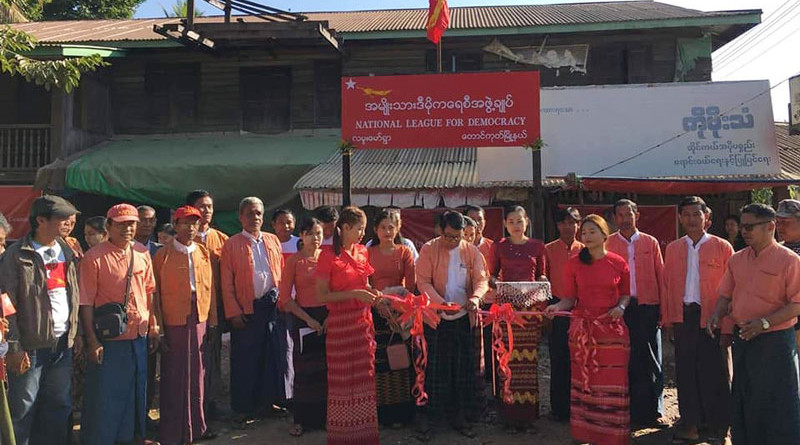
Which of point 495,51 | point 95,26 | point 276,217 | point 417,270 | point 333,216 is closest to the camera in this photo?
point 417,270

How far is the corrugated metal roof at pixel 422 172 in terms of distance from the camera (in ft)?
28.0

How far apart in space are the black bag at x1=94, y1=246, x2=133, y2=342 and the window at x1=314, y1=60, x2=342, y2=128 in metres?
8.10

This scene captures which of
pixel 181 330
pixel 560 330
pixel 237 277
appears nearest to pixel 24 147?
pixel 237 277

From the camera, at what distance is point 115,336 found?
149 inches

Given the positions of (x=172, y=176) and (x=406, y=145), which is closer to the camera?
(x=406, y=145)

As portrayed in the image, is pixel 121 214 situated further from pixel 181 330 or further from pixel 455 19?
pixel 455 19

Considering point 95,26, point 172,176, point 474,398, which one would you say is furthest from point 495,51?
point 95,26

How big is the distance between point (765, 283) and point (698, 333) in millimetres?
851

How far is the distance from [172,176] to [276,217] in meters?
5.87

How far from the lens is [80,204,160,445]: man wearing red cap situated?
12.5 ft

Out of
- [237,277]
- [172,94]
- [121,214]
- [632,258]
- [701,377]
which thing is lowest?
[701,377]

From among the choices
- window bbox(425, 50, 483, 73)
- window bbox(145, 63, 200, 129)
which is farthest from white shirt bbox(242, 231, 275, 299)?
window bbox(145, 63, 200, 129)

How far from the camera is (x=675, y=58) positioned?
424 inches

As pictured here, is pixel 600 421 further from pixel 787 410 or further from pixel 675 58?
pixel 675 58
